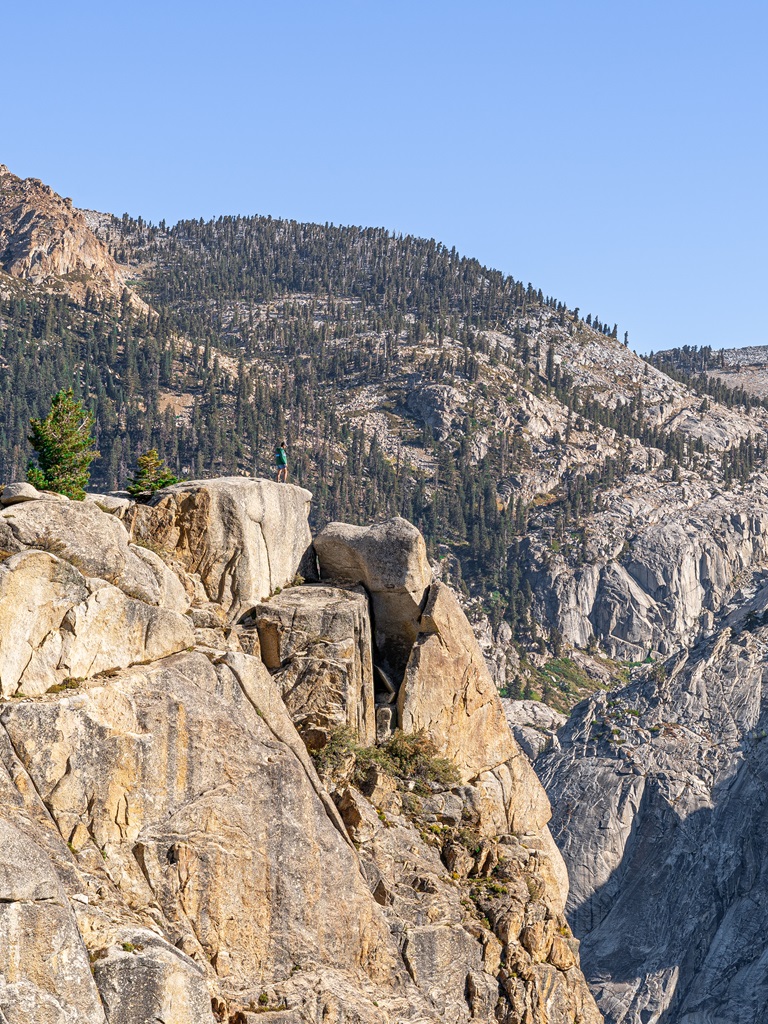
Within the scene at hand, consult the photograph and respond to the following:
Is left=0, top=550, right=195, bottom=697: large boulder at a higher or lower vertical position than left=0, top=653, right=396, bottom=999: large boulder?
higher

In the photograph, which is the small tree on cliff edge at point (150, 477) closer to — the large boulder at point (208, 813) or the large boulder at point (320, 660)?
the large boulder at point (320, 660)

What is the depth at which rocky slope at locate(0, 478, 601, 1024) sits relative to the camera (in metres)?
36.9

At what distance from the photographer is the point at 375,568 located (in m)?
56.0

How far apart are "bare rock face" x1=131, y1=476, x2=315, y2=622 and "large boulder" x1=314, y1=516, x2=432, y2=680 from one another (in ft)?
14.2

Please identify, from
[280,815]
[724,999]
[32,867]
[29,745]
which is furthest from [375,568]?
[724,999]

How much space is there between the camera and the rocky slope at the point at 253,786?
3691 centimetres

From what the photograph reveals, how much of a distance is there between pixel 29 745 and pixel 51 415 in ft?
75.9

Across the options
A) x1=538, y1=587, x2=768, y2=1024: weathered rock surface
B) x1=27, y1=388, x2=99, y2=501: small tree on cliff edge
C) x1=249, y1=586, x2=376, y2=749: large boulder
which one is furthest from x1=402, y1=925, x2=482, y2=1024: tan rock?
x1=538, y1=587, x2=768, y2=1024: weathered rock surface

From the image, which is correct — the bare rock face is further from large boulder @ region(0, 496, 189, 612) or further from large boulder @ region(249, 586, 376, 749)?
large boulder @ region(0, 496, 189, 612)

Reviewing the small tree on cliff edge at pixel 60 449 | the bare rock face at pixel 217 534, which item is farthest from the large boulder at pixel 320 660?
the small tree on cliff edge at pixel 60 449

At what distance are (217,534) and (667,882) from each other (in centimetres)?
14629

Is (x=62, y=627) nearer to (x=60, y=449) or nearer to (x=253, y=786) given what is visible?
(x=253, y=786)

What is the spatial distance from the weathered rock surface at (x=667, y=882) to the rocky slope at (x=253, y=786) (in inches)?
4677

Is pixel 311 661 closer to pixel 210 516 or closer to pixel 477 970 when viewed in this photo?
pixel 210 516
